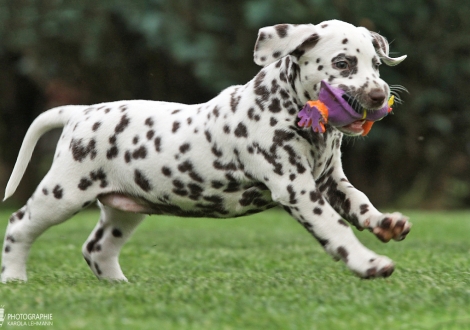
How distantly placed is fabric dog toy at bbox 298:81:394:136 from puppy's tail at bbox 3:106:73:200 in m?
1.93

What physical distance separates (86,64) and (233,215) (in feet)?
43.0

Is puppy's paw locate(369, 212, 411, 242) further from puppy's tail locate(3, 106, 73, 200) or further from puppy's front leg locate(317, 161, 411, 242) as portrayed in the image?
puppy's tail locate(3, 106, 73, 200)

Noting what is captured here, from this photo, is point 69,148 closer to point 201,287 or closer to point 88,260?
point 88,260

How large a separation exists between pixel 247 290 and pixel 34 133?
7.50 feet

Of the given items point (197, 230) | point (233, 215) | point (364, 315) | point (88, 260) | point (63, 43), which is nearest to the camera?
point (364, 315)

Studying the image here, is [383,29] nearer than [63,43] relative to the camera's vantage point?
Yes

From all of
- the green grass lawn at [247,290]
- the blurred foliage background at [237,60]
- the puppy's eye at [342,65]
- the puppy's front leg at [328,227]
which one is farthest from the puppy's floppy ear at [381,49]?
the blurred foliage background at [237,60]

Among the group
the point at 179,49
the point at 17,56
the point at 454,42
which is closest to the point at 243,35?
the point at 179,49

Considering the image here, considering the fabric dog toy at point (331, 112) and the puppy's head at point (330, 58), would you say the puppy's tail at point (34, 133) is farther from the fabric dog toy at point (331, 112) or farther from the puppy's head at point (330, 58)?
the fabric dog toy at point (331, 112)

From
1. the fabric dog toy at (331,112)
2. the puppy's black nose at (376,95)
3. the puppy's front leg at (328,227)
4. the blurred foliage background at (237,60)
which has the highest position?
the puppy's black nose at (376,95)

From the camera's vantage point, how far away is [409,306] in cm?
434

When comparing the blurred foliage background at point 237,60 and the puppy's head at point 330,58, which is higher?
the puppy's head at point 330,58

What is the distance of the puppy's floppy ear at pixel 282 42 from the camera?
5.13 metres

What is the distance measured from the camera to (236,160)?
5.34 m
